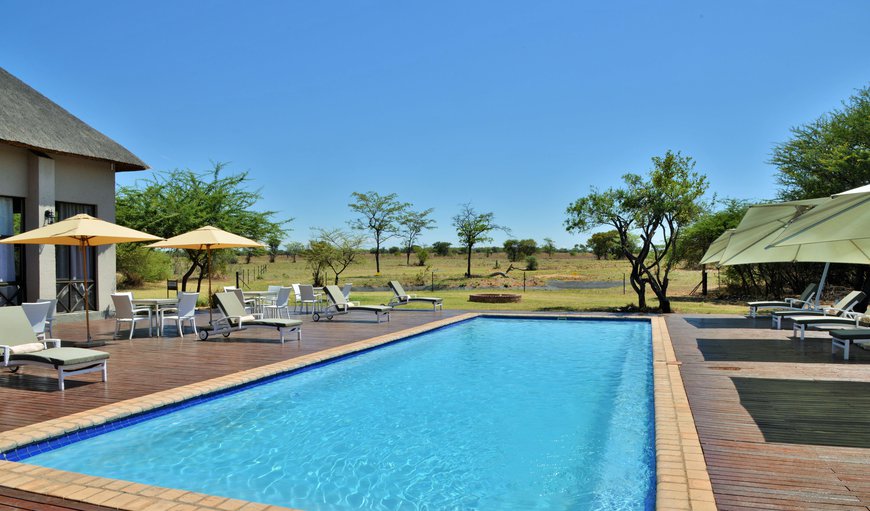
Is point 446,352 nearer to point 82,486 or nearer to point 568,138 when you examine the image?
point 82,486

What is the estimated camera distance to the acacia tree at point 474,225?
139ft

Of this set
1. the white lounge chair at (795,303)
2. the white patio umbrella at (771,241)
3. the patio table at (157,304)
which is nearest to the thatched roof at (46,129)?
the patio table at (157,304)

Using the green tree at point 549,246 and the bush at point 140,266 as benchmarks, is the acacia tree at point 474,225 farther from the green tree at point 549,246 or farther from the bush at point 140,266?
the green tree at point 549,246

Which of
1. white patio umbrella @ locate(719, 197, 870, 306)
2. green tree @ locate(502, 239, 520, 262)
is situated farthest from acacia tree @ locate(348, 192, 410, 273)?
white patio umbrella @ locate(719, 197, 870, 306)

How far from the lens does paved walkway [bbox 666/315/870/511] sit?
347cm

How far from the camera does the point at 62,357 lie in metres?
6.37

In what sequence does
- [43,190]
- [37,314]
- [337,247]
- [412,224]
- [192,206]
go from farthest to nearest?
[412,224]
[337,247]
[192,206]
[43,190]
[37,314]

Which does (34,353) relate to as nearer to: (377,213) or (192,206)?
(192,206)

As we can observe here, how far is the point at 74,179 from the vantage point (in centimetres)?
1356

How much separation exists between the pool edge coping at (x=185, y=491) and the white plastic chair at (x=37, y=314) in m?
3.48

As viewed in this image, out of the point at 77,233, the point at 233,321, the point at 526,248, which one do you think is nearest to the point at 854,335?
the point at 233,321

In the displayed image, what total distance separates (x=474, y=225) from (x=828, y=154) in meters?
26.1

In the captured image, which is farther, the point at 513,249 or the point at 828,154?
the point at 513,249

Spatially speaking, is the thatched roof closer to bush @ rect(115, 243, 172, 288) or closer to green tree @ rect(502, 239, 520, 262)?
bush @ rect(115, 243, 172, 288)
